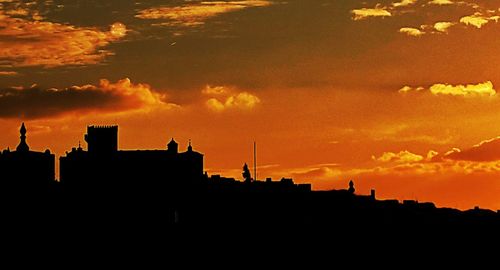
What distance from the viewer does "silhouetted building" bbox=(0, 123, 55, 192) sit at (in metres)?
114

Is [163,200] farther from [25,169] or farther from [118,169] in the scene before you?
[25,169]

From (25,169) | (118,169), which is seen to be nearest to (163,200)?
(118,169)

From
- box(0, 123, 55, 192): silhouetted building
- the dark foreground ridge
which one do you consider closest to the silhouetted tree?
the dark foreground ridge

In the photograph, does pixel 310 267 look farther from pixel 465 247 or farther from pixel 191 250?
pixel 465 247

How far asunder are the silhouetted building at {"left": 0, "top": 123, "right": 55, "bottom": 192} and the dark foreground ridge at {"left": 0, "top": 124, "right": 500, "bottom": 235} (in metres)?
0.07

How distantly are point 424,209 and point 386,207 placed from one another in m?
3.70

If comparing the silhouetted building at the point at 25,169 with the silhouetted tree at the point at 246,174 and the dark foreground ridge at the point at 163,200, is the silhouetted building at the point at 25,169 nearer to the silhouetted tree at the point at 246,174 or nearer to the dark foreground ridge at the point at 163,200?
the dark foreground ridge at the point at 163,200

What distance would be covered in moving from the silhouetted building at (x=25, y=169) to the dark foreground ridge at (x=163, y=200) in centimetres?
7

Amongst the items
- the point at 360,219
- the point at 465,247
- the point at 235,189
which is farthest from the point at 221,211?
the point at 465,247

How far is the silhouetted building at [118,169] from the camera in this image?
11925 cm

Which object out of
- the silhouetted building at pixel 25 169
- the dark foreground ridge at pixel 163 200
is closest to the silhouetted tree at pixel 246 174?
the dark foreground ridge at pixel 163 200

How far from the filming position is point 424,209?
130m

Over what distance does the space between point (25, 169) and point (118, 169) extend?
855 cm

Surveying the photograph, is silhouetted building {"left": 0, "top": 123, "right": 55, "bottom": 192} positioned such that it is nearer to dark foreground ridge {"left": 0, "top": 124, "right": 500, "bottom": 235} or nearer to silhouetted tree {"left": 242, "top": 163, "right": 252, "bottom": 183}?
dark foreground ridge {"left": 0, "top": 124, "right": 500, "bottom": 235}
